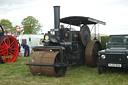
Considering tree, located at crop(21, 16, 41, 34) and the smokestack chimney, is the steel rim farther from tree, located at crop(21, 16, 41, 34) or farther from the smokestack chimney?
tree, located at crop(21, 16, 41, 34)

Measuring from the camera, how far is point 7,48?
9.72 m

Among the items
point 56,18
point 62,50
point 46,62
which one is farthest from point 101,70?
point 56,18

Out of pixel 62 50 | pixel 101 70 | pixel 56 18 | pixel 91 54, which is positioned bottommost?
pixel 101 70

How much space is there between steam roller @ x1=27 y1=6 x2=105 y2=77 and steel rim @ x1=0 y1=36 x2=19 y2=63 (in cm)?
360

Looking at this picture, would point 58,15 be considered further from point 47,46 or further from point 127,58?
point 127,58

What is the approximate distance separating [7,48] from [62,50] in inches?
194

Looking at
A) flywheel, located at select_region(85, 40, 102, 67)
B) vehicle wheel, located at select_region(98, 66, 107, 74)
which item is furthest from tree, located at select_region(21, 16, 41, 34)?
vehicle wheel, located at select_region(98, 66, 107, 74)

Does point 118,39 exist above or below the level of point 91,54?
above

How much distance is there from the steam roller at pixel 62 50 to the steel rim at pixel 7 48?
11.8ft

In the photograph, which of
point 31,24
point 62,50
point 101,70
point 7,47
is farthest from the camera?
point 31,24

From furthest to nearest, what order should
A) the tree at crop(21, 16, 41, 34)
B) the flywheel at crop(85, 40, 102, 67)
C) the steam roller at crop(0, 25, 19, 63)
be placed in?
1. the tree at crop(21, 16, 41, 34)
2. the steam roller at crop(0, 25, 19, 63)
3. the flywheel at crop(85, 40, 102, 67)

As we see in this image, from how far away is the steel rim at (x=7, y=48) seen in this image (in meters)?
9.46

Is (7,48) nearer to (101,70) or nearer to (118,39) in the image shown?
(101,70)

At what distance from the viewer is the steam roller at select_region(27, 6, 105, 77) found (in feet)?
18.2
